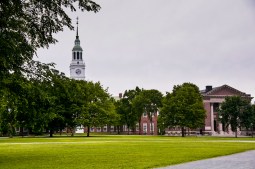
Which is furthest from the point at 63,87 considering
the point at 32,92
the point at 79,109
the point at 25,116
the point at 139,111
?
the point at 139,111

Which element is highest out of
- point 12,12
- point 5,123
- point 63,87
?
point 12,12

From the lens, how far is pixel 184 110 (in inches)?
3182

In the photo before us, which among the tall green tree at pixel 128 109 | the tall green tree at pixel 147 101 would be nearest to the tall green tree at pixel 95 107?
the tall green tree at pixel 147 101

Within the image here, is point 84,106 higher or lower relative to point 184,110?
higher

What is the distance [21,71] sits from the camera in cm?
2192

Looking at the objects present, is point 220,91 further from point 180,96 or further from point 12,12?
point 12,12

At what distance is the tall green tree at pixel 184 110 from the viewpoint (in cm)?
8000

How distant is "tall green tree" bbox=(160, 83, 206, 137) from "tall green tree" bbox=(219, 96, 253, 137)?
4.19 meters

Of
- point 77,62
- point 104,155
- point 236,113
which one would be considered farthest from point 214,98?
point 104,155

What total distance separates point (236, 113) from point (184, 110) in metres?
9.67

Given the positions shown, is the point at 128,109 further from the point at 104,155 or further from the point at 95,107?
the point at 104,155

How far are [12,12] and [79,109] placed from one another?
6158 centimetres

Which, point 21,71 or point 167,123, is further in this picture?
point 167,123

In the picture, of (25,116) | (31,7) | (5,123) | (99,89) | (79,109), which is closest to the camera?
(31,7)
